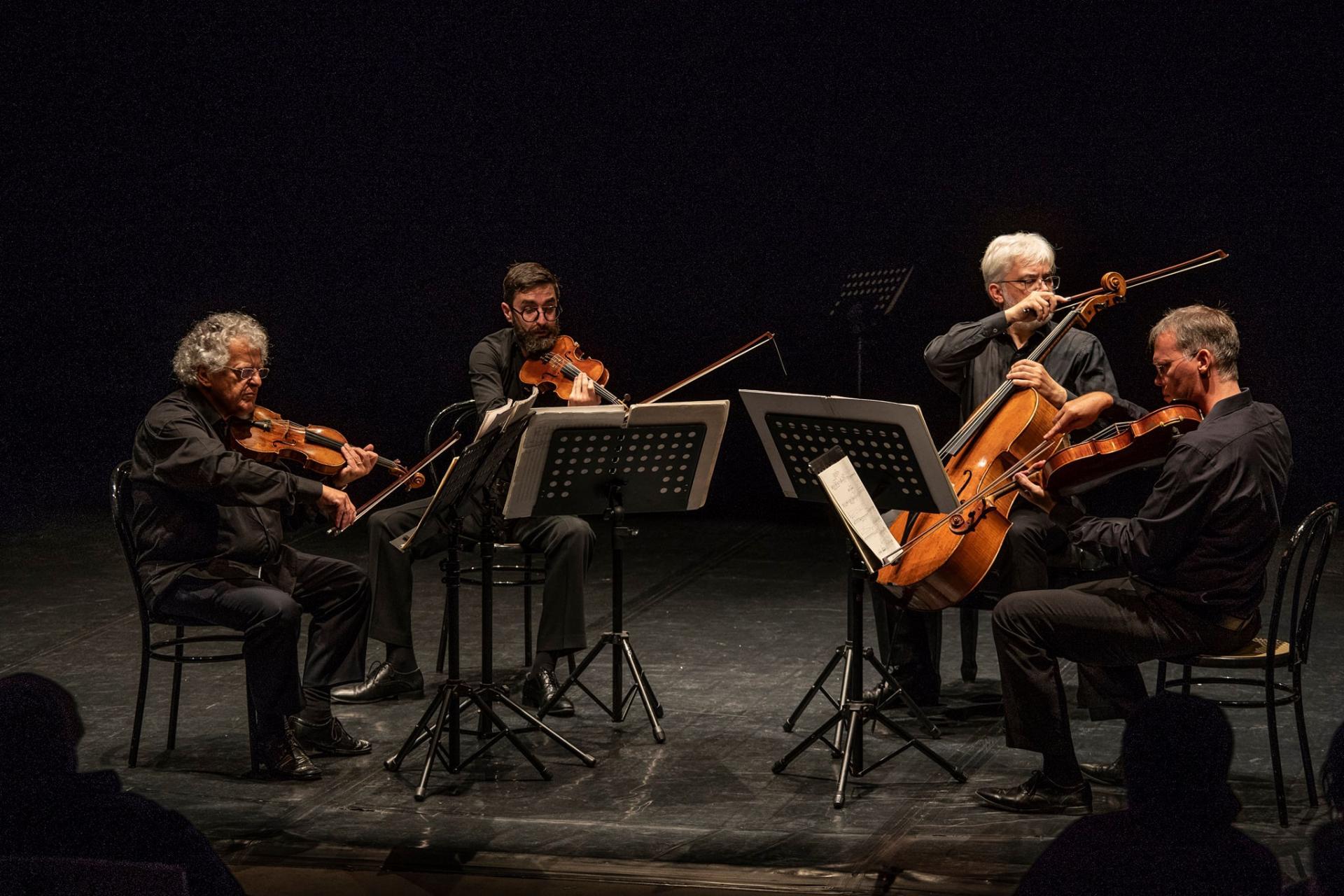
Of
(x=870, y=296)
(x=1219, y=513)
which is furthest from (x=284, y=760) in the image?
(x=870, y=296)

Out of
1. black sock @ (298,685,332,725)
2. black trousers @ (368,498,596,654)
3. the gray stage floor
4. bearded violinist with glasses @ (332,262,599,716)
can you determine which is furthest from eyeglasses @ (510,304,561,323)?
black sock @ (298,685,332,725)

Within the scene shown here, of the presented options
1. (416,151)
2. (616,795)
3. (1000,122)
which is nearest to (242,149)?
(416,151)

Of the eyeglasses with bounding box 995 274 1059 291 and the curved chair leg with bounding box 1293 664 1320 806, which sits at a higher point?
the eyeglasses with bounding box 995 274 1059 291

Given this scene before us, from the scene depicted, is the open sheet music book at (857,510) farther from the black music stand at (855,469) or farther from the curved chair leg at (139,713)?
the curved chair leg at (139,713)

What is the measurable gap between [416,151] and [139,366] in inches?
69.8

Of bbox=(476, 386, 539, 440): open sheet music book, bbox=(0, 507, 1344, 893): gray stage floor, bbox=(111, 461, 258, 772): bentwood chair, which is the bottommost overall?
bbox=(0, 507, 1344, 893): gray stage floor

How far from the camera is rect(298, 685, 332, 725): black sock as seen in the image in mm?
3924

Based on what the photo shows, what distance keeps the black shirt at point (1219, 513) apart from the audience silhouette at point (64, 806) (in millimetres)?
2180

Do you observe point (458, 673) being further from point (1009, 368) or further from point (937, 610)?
point (1009, 368)

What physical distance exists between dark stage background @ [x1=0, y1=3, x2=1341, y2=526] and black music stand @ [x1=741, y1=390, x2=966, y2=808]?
3.39m

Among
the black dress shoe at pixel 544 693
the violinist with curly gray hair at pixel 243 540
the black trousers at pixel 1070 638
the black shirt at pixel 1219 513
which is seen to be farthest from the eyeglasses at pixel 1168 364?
the violinist with curly gray hair at pixel 243 540

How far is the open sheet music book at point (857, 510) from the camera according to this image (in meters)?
3.46

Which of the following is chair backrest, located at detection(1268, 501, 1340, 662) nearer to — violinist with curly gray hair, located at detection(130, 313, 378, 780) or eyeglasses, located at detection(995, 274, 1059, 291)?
eyeglasses, located at detection(995, 274, 1059, 291)

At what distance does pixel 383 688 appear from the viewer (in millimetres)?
4461
